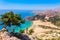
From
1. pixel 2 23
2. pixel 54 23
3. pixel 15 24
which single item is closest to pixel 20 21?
pixel 15 24

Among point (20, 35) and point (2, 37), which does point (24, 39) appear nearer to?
point (20, 35)

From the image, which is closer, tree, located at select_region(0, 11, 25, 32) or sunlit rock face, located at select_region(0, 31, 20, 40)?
sunlit rock face, located at select_region(0, 31, 20, 40)

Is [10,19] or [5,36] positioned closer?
[10,19]

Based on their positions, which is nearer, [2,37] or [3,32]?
[2,37]

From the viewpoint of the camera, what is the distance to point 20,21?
119 feet

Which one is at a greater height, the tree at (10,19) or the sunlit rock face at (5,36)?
the tree at (10,19)

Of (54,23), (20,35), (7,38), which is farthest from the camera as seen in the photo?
(54,23)

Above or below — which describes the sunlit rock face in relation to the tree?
below

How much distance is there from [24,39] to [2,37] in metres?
3.88

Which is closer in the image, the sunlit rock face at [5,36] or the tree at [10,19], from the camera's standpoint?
the sunlit rock face at [5,36]

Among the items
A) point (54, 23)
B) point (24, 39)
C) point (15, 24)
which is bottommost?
point (54, 23)

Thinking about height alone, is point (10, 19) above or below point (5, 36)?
above

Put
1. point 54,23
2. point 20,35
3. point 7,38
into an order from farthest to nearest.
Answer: point 54,23 → point 20,35 → point 7,38

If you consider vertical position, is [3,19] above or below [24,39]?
above
